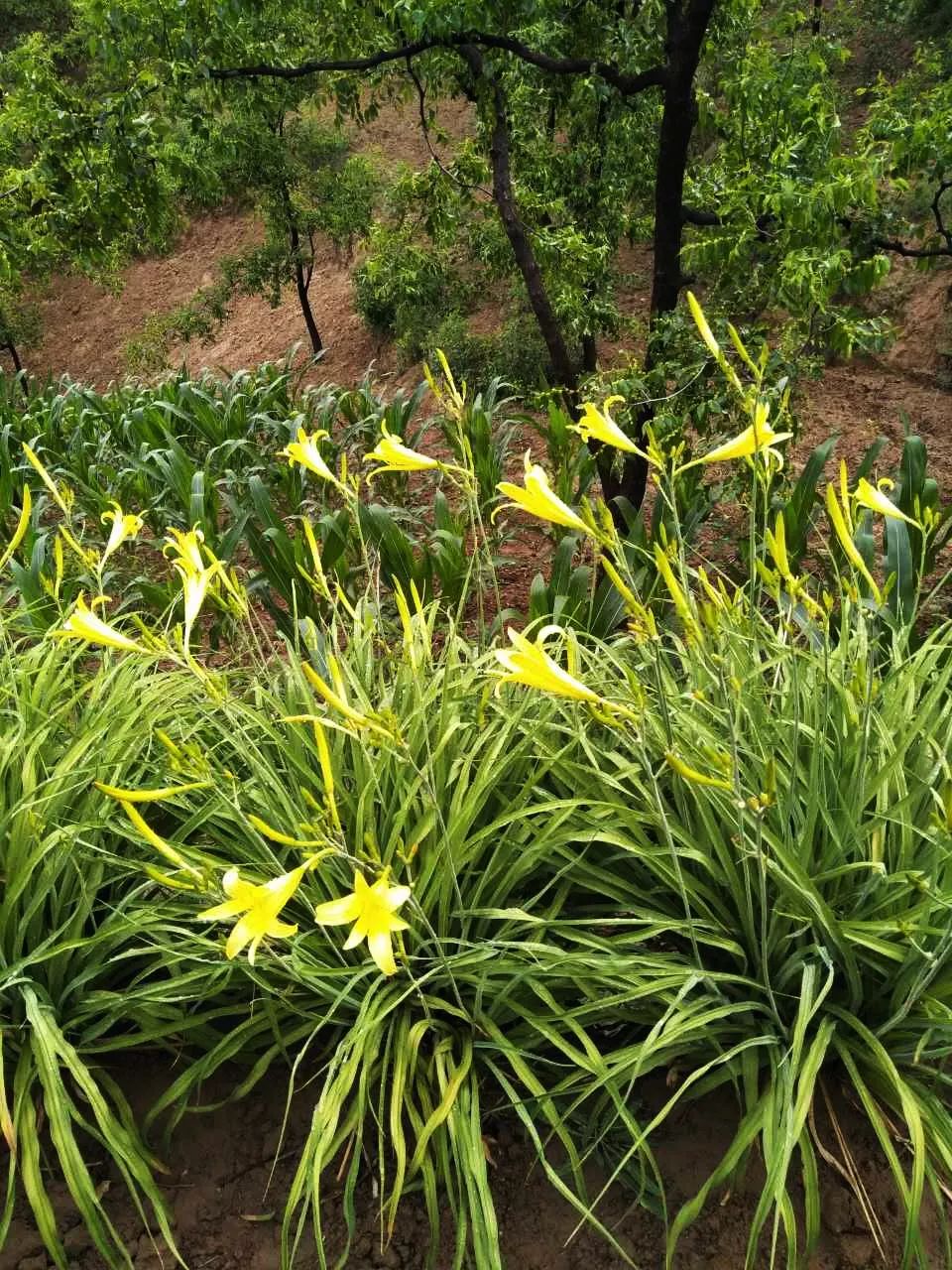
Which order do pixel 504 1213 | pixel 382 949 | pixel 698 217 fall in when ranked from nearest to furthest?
pixel 382 949, pixel 504 1213, pixel 698 217

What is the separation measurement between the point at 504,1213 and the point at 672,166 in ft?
9.24

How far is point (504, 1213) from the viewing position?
1.26 meters

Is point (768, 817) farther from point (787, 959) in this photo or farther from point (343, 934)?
point (343, 934)

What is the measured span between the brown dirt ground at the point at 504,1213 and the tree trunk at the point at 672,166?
1855 mm

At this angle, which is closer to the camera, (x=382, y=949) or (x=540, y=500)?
(x=382, y=949)

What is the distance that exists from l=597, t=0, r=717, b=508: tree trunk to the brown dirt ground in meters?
1.86

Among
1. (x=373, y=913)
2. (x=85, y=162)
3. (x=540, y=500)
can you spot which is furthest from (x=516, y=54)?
(x=373, y=913)

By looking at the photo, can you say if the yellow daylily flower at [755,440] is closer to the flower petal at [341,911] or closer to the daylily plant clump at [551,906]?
the daylily plant clump at [551,906]

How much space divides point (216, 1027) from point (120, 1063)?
0.18m

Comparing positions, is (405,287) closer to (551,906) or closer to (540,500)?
(551,906)

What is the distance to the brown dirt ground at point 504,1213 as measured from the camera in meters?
1.21

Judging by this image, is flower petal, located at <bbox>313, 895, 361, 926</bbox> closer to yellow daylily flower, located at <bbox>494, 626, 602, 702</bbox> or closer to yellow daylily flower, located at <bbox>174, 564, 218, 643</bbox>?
yellow daylily flower, located at <bbox>494, 626, 602, 702</bbox>

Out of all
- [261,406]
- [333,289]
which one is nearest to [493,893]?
[261,406]

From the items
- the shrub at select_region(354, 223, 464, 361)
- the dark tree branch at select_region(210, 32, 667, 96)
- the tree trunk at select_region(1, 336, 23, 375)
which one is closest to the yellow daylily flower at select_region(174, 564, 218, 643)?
the dark tree branch at select_region(210, 32, 667, 96)
